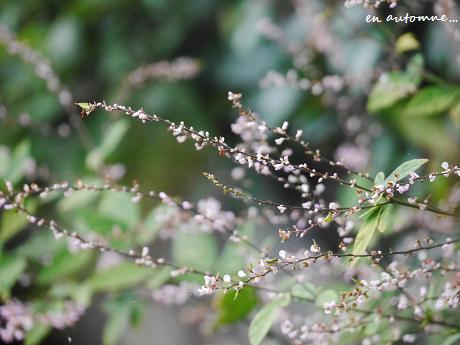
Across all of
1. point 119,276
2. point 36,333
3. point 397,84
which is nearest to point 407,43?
point 397,84

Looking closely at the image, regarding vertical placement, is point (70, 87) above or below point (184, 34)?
below

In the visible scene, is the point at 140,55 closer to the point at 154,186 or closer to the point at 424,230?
the point at 154,186

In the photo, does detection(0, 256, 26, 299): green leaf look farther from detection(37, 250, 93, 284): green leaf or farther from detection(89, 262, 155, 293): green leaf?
detection(89, 262, 155, 293): green leaf

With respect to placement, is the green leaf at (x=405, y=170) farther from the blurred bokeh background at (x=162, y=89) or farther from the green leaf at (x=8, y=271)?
the blurred bokeh background at (x=162, y=89)

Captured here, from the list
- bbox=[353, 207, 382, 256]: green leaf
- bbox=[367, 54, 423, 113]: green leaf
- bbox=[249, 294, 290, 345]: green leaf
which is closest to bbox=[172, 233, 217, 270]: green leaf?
bbox=[249, 294, 290, 345]: green leaf

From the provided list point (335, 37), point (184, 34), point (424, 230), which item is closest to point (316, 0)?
point (335, 37)
